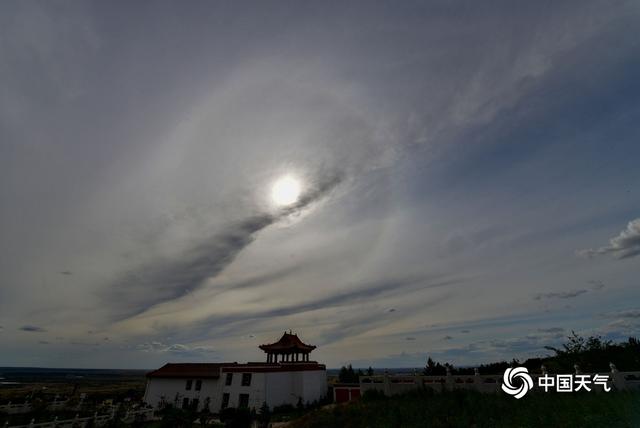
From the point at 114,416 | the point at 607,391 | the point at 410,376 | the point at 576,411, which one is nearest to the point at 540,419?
the point at 576,411

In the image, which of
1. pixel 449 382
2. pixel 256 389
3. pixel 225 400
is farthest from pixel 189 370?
pixel 449 382

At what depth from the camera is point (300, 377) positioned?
37.5 meters

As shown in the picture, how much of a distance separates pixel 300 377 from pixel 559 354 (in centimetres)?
2514

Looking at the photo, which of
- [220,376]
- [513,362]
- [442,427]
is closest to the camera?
[442,427]

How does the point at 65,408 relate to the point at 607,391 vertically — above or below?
below

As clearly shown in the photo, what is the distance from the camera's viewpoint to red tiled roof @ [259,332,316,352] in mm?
40344

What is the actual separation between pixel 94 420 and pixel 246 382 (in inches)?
529

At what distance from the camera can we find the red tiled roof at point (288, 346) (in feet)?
132

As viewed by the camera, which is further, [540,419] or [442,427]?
[442,427]

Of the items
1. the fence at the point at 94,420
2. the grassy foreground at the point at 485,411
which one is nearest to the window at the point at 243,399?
the fence at the point at 94,420

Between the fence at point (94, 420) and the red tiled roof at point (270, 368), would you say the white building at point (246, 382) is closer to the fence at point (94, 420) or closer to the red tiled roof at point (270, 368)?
the red tiled roof at point (270, 368)

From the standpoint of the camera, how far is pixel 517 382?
70.5 ft

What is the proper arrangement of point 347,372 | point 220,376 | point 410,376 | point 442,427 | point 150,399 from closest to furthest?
1. point 442,427
2. point 410,376
3. point 220,376
4. point 150,399
5. point 347,372

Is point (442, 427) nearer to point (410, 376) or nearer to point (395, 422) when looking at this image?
point (395, 422)
